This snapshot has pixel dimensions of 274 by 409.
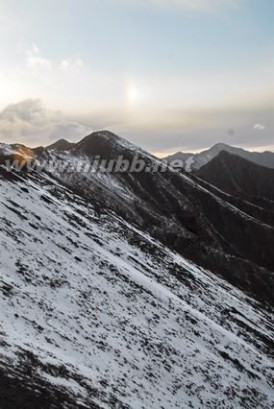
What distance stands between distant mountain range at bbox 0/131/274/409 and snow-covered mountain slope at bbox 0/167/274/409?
3.5 inches

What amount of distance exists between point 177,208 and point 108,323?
6616 cm

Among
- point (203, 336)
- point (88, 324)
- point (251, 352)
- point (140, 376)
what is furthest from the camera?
point (251, 352)

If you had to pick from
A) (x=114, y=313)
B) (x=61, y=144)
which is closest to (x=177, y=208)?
(x=114, y=313)

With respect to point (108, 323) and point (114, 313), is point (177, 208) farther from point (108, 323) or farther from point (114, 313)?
point (108, 323)

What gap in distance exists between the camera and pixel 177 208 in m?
94.9

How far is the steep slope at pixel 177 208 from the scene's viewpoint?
68.6 m

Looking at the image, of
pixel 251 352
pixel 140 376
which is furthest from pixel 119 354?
pixel 251 352

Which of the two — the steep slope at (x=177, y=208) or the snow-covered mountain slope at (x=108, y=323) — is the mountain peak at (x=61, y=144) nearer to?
the steep slope at (x=177, y=208)

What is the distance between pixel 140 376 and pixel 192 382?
439cm

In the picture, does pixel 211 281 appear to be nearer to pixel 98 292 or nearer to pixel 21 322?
pixel 98 292

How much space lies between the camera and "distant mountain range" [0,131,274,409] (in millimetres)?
21844

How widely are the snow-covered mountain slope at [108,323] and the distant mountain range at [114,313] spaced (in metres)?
0.09

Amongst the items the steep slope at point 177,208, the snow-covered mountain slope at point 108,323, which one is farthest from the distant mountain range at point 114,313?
the steep slope at point 177,208

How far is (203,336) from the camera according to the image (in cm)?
3619
